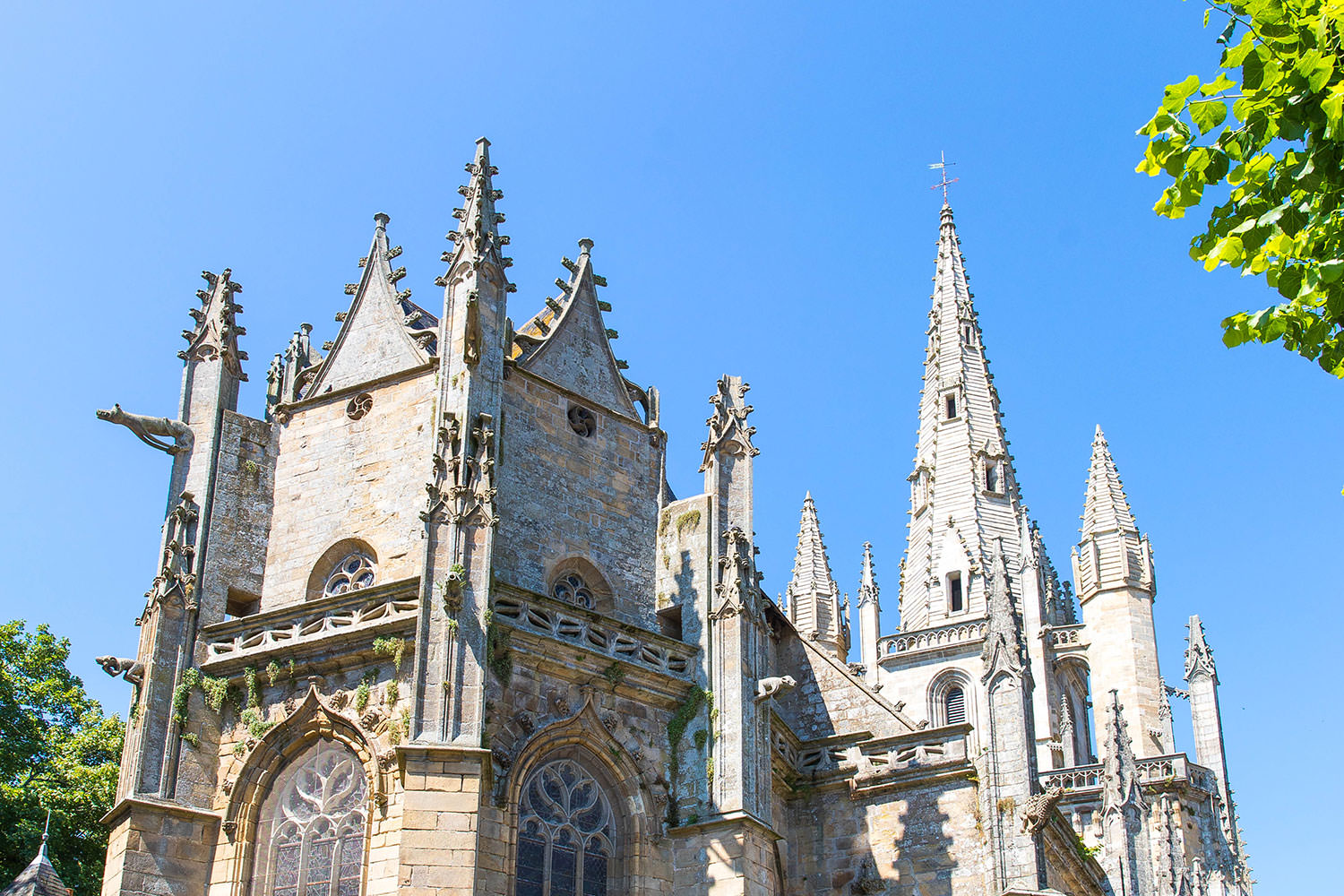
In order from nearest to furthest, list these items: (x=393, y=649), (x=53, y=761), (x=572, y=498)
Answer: (x=393, y=649)
(x=572, y=498)
(x=53, y=761)

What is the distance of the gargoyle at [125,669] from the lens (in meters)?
18.3

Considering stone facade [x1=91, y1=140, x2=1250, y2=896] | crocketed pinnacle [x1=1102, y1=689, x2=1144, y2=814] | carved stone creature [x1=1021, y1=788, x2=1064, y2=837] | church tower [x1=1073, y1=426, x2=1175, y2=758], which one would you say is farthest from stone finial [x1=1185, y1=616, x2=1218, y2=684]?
carved stone creature [x1=1021, y1=788, x2=1064, y2=837]

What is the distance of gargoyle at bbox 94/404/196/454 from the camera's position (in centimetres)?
2025

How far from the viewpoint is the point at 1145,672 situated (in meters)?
46.2

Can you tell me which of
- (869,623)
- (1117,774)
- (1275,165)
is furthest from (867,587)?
(1275,165)

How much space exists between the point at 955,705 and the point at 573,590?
3257 centimetres

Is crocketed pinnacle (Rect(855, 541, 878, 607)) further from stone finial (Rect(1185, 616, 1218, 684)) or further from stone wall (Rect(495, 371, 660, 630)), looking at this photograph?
stone wall (Rect(495, 371, 660, 630))

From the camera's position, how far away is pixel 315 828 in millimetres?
17219

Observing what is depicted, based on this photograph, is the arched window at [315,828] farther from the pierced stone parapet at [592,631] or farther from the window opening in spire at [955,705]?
the window opening in spire at [955,705]

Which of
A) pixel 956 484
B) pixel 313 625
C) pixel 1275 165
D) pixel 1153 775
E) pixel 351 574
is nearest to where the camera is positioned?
pixel 1275 165

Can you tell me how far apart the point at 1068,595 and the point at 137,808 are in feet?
142

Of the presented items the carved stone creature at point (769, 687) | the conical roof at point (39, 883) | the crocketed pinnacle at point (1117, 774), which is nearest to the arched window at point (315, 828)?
the conical roof at point (39, 883)

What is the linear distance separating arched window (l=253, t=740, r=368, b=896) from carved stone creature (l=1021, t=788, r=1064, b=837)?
26.8ft

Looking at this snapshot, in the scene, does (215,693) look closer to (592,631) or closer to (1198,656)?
(592,631)
